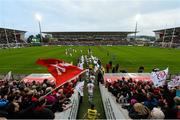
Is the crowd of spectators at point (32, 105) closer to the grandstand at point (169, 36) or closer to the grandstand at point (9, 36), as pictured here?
the grandstand at point (9, 36)

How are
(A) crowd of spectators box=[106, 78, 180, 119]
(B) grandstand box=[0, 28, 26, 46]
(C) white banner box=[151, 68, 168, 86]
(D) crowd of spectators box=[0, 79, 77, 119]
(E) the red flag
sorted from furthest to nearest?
(B) grandstand box=[0, 28, 26, 46]
(C) white banner box=[151, 68, 168, 86]
(E) the red flag
(A) crowd of spectators box=[106, 78, 180, 119]
(D) crowd of spectators box=[0, 79, 77, 119]

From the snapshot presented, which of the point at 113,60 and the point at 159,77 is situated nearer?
the point at 159,77

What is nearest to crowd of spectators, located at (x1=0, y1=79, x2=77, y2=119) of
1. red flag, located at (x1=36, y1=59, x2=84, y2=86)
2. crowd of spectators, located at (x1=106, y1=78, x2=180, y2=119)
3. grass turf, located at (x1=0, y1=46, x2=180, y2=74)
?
red flag, located at (x1=36, y1=59, x2=84, y2=86)

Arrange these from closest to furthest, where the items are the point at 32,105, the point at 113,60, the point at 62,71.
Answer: the point at 32,105, the point at 62,71, the point at 113,60

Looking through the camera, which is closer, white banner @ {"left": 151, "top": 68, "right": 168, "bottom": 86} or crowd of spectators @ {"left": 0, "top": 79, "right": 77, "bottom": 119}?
crowd of spectators @ {"left": 0, "top": 79, "right": 77, "bottom": 119}

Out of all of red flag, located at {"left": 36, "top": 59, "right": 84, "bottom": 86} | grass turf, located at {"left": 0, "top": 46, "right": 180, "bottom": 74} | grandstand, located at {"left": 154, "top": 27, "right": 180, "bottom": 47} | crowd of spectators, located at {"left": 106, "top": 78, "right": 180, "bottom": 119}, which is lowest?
grandstand, located at {"left": 154, "top": 27, "right": 180, "bottom": 47}

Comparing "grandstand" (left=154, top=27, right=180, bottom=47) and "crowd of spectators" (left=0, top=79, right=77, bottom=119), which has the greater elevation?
"crowd of spectators" (left=0, top=79, right=77, bottom=119)

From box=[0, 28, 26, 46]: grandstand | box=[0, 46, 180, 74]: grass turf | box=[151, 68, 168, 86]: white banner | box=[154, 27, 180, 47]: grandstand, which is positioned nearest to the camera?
box=[151, 68, 168, 86]: white banner

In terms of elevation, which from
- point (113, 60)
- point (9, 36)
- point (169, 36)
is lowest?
point (169, 36)

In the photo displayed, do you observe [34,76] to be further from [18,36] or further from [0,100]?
[18,36]

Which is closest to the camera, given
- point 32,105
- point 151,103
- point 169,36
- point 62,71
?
point 32,105

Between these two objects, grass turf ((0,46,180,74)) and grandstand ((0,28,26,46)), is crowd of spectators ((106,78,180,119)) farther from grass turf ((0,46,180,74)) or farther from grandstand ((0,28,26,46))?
grandstand ((0,28,26,46))

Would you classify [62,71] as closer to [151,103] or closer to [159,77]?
[151,103]

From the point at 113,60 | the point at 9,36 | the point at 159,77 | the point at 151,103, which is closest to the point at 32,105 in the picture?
the point at 151,103
